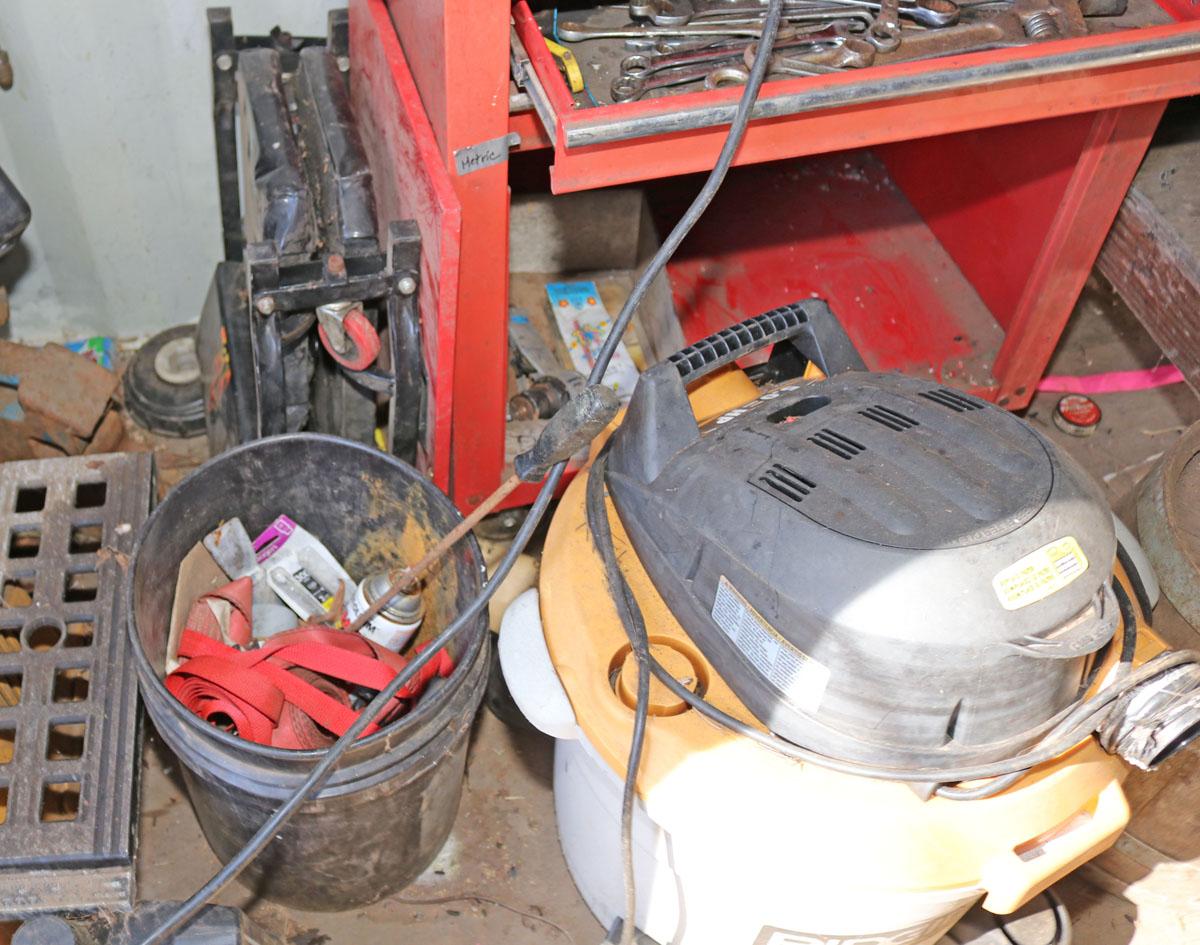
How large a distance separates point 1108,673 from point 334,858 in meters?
0.82

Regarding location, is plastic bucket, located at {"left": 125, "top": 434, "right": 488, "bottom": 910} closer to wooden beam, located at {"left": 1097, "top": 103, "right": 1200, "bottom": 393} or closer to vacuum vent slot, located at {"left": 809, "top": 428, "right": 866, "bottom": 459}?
vacuum vent slot, located at {"left": 809, "top": 428, "right": 866, "bottom": 459}

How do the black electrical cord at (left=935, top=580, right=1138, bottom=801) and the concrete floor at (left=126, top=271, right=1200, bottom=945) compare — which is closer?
the black electrical cord at (left=935, top=580, right=1138, bottom=801)

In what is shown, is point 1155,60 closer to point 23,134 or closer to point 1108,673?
point 1108,673

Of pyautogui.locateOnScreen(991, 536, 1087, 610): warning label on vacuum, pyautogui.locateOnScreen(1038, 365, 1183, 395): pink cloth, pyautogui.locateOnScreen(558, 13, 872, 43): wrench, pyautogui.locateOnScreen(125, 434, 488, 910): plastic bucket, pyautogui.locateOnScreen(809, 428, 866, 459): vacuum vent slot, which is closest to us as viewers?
pyautogui.locateOnScreen(991, 536, 1087, 610): warning label on vacuum

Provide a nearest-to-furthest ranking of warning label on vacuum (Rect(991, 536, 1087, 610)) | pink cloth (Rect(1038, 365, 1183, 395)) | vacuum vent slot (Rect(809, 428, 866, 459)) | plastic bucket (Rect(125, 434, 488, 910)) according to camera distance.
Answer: warning label on vacuum (Rect(991, 536, 1087, 610)) < vacuum vent slot (Rect(809, 428, 866, 459)) < plastic bucket (Rect(125, 434, 488, 910)) < pink cloth (Rect(1038, 365, 1183, 395))

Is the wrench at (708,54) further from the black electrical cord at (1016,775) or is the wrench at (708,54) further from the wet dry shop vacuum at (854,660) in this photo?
the black electrical cord at (1016,775)

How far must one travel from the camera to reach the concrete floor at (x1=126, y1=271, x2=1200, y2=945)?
1403 mm

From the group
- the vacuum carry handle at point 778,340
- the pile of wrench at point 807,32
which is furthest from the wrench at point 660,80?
the vacuum carry handle at point 778,340

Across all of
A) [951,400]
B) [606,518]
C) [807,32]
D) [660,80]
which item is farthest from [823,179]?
[606,518]

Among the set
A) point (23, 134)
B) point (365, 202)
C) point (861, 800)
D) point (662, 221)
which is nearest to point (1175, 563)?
point (861, 800)

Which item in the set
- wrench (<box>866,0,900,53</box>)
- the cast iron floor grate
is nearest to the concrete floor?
the cast iron floor grate

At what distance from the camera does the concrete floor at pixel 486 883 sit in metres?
1.40

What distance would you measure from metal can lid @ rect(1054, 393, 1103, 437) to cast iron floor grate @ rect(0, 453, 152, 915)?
4.63 feet

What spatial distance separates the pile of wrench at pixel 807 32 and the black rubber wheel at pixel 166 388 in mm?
900
